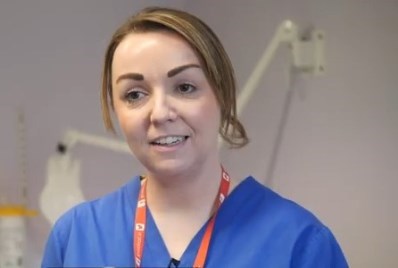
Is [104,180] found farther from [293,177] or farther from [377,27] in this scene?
[377,27]

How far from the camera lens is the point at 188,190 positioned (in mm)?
946

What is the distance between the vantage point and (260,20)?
1622mm

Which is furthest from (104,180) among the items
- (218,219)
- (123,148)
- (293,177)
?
(218,219)

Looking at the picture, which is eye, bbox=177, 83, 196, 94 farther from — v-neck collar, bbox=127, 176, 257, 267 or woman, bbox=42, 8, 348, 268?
v-neck collar, bbox=127, 176, 257, 267

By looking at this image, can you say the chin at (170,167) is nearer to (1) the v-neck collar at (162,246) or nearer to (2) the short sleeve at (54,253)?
(1) the v-neck collar at (162,246)

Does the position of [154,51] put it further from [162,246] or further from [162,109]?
[162,246]

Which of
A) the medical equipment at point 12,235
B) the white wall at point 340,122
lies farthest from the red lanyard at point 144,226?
the medical equipment at point 12,235

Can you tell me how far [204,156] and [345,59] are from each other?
2.06 feet

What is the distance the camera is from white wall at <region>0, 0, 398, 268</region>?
133 cm

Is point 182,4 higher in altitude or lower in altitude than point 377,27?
higher

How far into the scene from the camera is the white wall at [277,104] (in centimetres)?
133

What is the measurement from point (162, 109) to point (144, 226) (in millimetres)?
215

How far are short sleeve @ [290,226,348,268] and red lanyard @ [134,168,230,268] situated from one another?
0.43ft

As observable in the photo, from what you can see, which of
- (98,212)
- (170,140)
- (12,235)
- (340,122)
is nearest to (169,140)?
(170,140)
